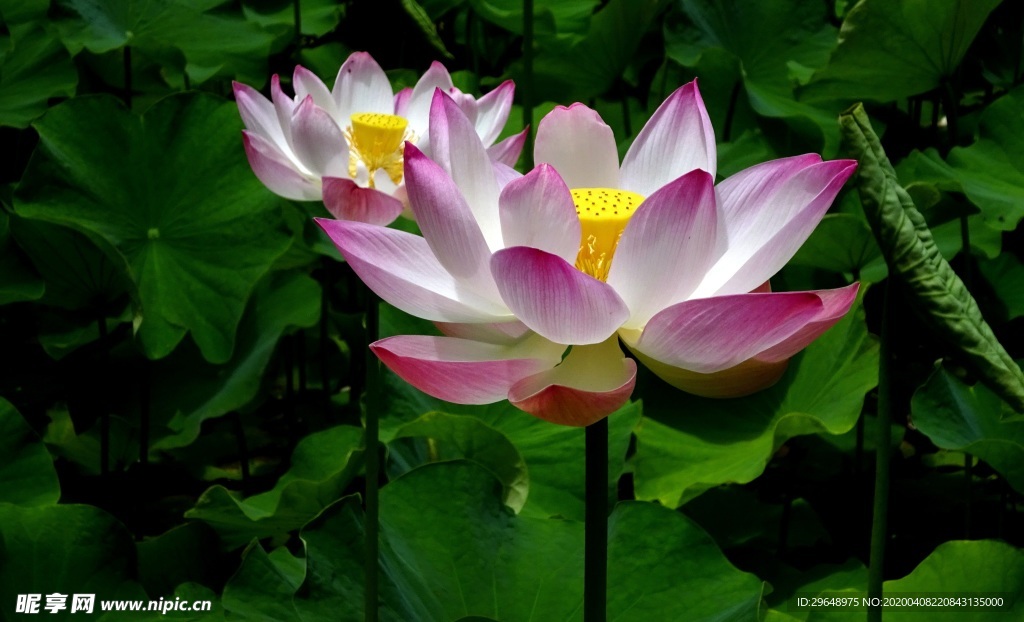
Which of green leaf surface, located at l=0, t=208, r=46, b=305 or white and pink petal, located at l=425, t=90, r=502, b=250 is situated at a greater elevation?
white and pink petal, located at l=425, t=90, r=502, b=250

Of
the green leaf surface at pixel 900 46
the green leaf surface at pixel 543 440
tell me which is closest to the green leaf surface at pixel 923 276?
the green leaf surface at pixel 543 440

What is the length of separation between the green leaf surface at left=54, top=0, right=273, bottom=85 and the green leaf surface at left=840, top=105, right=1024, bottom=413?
4.94 ft

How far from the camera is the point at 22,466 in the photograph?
1.15 meters

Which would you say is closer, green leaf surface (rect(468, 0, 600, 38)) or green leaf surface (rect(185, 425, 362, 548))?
green leaf surface (rect(185, 425, 362, 548))

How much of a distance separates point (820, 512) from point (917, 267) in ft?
3.48

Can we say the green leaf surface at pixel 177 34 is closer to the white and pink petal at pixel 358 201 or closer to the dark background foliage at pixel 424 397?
the dark background foliage at pixel 424 397

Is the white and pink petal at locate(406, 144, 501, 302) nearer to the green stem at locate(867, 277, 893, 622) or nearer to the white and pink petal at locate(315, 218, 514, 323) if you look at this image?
the white and pink petal at locate(315, 218, 514, 323)

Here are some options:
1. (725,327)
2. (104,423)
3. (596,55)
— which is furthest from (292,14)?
(725,327)

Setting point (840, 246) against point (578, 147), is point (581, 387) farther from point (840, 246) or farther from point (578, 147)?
point (840, 246)

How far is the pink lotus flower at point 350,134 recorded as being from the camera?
0.99 metres

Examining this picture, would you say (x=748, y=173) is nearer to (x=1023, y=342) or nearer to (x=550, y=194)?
(x=550, y=194)

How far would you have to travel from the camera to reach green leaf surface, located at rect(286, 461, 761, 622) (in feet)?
2.79

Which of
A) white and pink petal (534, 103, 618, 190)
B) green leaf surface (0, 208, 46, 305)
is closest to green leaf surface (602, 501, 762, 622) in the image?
white and pink petal (534, 103, 618, 190)

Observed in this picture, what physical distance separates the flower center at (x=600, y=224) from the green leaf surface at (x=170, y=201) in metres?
0.93
